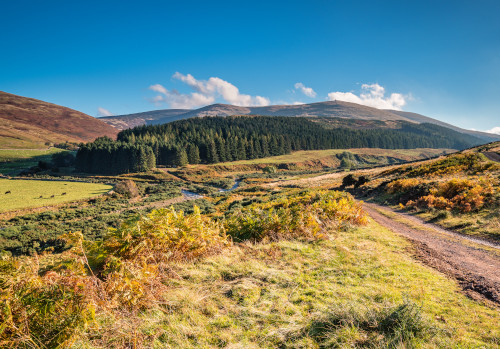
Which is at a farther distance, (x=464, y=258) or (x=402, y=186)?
(x=402, y=186)

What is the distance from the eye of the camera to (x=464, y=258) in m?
7.50

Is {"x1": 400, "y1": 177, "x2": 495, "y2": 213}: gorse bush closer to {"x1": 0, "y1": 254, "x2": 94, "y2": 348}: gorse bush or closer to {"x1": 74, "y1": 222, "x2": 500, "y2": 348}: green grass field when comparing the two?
{"x1": 74, "y1": 222, "x2": 500, "y2": 348}: green grass field

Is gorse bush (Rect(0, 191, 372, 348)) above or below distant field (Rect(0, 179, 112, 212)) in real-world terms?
above

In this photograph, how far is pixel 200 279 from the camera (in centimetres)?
484

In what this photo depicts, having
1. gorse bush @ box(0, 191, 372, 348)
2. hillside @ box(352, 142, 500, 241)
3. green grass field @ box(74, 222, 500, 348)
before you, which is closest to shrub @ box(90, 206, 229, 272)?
gorse bush @ box(0, 191, 372, 348)

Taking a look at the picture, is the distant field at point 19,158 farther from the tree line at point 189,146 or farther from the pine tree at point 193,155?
the pine tree at point 193,155

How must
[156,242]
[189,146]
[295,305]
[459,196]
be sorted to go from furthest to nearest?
[189,146]
[459,196]
[156,242]
[295,305]

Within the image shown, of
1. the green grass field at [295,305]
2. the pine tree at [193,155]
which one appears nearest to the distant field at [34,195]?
the green grass field at [295,305]

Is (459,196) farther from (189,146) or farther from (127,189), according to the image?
(189,146)

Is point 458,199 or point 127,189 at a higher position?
point 458,199

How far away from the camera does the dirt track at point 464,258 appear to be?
5348 millimetres

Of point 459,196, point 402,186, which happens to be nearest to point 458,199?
point 459,196

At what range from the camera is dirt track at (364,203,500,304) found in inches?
211

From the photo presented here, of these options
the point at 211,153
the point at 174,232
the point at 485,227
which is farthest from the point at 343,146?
the point at 174,232
